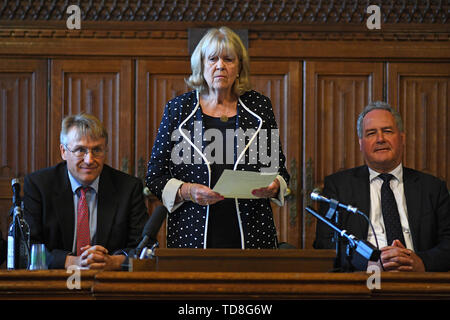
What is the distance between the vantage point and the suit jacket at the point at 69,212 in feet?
9.61

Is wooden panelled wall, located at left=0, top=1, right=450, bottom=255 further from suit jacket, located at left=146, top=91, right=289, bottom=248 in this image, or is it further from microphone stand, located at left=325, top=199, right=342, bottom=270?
microphone stand, located at left=325, top=199, right=342, bottom=270

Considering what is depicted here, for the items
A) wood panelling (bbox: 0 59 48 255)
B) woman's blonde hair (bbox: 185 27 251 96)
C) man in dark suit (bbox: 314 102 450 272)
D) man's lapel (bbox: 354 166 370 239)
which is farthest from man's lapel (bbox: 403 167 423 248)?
wood panelling (bbox: 0 59 48 255)

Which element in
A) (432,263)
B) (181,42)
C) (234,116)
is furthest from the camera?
(181,42)

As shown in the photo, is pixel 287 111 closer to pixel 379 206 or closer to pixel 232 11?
pixel 232 11

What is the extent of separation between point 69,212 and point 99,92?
1651mm

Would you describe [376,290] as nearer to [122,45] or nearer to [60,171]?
[60,171]

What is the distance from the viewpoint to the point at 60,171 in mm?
3088

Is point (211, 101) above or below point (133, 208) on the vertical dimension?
above

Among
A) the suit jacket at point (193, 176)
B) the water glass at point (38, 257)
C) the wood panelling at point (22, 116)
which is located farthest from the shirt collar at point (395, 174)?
the wood panelling at point (22, 116)

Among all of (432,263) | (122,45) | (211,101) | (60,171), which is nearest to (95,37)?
(122,45)

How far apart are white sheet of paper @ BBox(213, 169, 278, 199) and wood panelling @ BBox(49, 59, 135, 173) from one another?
216cm

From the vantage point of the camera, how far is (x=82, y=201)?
3.00 metres
